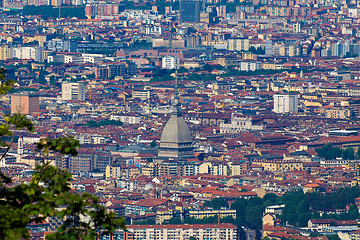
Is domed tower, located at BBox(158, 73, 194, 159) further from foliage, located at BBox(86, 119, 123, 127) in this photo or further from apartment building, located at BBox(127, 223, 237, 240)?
apartment building, located at BBox(127, 223, 237, 240)

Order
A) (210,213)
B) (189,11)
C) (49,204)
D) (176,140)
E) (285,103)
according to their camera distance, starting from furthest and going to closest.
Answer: (189,11) → (285,103) → (176,140) → (210,213) → (49,204)

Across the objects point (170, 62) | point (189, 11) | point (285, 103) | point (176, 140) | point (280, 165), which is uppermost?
point (189, 11)

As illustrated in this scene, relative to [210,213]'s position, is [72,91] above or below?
below

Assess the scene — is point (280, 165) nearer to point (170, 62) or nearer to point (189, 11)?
point (170, 62)

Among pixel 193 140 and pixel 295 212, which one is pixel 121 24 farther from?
pixel 295 212

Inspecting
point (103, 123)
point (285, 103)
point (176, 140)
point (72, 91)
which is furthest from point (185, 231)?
point (72, 91)

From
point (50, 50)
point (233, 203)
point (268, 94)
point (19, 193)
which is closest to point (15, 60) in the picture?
point (50, 50)
